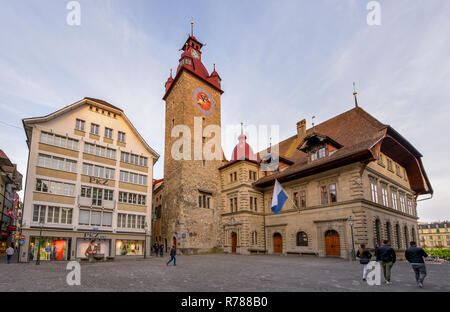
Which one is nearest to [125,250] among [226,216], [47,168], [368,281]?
[47,168]

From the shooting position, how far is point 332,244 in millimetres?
28188

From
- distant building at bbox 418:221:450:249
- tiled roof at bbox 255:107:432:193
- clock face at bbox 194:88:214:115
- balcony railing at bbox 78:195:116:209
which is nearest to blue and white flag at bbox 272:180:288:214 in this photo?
tiled roof at bbox 255:107:432:193

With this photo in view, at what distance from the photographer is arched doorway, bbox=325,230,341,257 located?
27569mm

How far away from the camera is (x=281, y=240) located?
34781mm

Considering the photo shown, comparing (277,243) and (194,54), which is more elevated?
(194,54)

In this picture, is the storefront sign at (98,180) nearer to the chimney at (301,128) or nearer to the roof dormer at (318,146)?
the roof dormer at (318,146)

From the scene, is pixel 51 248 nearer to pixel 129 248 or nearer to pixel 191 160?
pixel 129 248

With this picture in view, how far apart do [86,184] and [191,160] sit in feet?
47.8

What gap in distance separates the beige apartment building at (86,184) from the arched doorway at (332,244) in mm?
18891

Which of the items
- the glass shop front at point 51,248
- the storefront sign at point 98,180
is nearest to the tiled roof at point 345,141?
the storefront sign at point 98,180

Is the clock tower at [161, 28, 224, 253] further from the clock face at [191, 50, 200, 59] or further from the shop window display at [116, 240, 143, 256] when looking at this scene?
the shop window display at [116, 240, 143, 256]

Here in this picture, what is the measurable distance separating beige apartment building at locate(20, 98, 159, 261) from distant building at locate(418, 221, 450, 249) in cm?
15020

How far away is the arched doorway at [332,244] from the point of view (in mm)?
27569

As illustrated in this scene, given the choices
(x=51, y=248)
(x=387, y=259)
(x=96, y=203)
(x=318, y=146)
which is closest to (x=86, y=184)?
(x=96, y=203)
